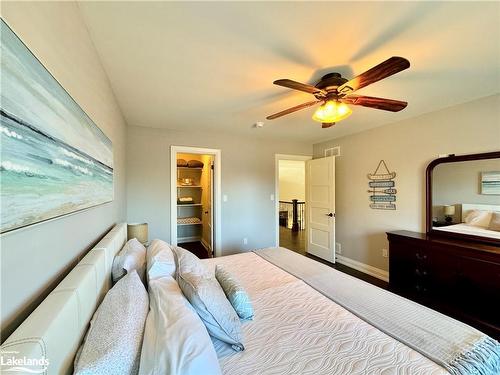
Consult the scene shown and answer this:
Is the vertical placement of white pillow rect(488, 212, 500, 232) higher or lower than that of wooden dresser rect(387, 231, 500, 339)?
higher

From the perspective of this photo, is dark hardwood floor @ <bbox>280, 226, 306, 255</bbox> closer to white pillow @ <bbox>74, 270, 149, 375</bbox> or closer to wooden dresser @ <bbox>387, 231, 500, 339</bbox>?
wooden dresser @ <bbox>387, 231, 500, 339</bbox>

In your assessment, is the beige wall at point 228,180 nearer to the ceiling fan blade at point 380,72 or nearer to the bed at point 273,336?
the bed at point 273,336

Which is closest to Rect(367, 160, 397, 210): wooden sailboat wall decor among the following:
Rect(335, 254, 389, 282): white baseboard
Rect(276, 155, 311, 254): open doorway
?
Rect(335, 254, 389, 282): white baseboard

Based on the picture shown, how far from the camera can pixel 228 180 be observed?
152 inches

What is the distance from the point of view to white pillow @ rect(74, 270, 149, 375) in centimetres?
66

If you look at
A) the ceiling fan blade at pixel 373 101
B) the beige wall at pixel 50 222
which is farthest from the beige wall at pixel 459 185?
the beige wall at pixel 50 222

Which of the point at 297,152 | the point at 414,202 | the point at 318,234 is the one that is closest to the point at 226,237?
the point at 318,234

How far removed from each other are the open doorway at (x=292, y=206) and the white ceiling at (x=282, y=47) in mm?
2467

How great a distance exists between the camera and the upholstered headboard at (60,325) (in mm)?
495

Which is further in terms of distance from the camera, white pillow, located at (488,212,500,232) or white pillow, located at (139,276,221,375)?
white pillow, located at (488,212,500,232)

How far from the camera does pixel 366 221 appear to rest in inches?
137

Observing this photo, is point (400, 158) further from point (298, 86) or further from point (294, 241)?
point (294, 241)

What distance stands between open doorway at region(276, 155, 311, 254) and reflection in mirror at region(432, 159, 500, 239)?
234cm

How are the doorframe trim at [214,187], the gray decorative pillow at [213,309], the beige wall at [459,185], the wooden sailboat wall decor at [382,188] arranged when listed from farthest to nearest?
the doorframe trim at [214,187] < the wooden sailboat wall decor at [382,188] < the beige wall at [459,185] < the gray decorative pillow at [213,309]
